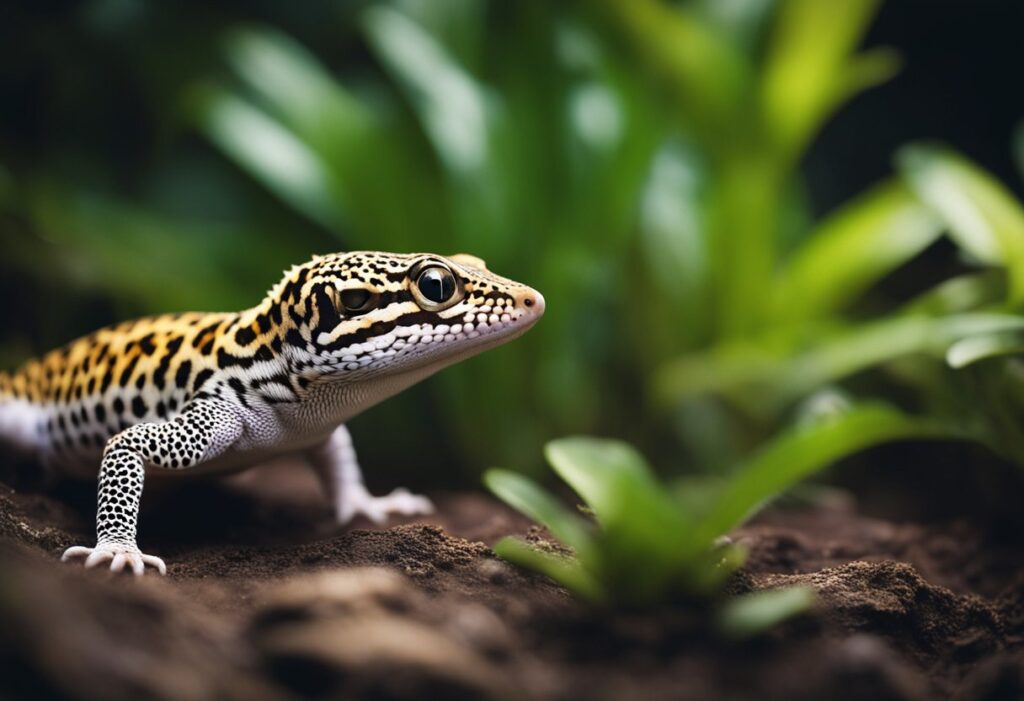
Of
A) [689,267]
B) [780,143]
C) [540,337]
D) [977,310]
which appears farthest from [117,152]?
[977,310]

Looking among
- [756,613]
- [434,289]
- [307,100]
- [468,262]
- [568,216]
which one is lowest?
[756,613]

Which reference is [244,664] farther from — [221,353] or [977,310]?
[977,310]

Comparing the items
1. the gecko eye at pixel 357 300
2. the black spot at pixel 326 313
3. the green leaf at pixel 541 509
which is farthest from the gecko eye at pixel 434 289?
the green leaf at pixel 541 509

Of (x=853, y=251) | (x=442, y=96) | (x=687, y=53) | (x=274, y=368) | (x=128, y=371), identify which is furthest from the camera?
(x=442, y=96)

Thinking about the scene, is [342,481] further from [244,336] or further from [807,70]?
Result: [807,70]

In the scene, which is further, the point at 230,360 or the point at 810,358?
the point at 810,358

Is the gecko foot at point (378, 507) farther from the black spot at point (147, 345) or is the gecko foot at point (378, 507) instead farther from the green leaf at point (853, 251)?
the green leaf at point (853, 251)

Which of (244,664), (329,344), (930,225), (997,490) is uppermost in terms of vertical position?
(930,225)

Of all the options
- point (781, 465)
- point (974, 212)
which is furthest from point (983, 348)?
point (781, 465)
